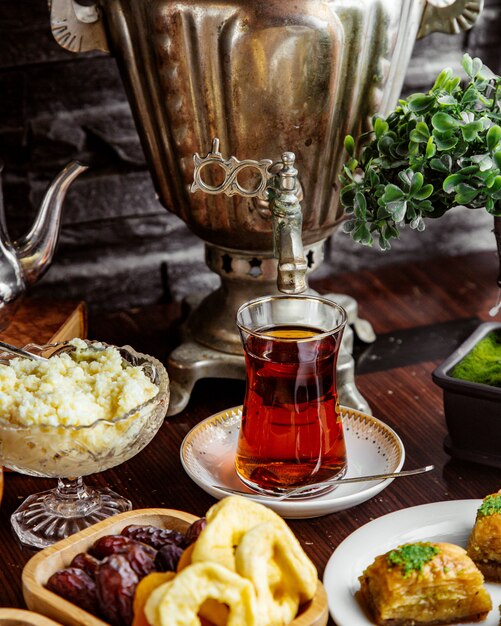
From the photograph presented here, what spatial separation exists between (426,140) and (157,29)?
1.09 feet

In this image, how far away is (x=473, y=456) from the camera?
1.12m

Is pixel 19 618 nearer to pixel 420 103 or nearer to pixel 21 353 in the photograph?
pixel 21 353

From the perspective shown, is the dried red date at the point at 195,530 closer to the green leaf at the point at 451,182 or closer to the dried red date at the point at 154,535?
the dried red date at the point at 154,535

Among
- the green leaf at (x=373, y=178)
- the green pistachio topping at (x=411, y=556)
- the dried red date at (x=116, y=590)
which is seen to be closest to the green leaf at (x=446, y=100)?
the green leaf at (x=373, y=178)

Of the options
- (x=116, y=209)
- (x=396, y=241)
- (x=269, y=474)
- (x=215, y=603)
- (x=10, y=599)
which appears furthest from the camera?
(x=396, y=241)

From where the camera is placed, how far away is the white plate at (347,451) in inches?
39.3

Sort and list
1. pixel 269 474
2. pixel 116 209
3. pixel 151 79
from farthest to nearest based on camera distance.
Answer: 1. pixel 116 209
2. pixel 151 79
3. pixel 269 474

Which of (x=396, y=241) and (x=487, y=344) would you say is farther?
(x=396, y=241)

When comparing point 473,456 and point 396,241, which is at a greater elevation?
point 473,456

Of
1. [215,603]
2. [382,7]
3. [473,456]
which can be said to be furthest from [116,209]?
[215,603]

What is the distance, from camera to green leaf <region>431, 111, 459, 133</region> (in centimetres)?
103

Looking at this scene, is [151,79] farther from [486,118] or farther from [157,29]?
[486,118]

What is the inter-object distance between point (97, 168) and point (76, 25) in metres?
0.40

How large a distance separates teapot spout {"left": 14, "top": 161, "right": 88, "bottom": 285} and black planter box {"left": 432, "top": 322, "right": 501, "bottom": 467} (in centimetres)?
50
